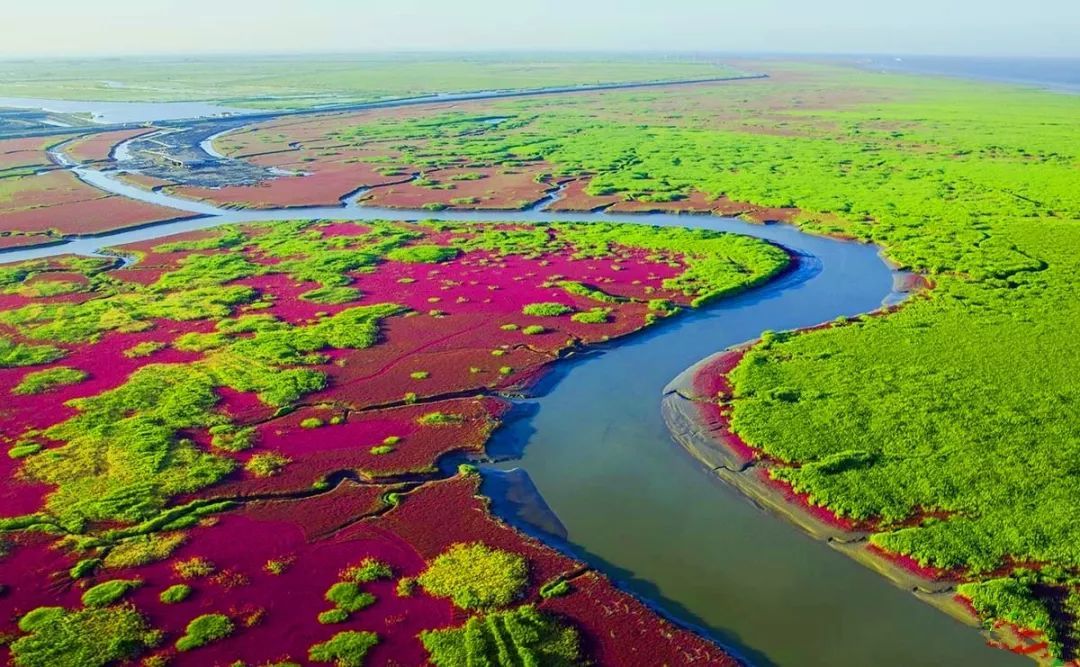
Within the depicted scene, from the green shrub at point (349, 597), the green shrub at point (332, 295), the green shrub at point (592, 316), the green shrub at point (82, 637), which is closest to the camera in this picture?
the green shrub at point (82, 637)

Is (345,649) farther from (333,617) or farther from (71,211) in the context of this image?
Result: (71,211)

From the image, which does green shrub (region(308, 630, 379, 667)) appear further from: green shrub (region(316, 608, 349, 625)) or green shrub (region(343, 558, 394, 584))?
green shrub (region(343, 558, 394, 584))

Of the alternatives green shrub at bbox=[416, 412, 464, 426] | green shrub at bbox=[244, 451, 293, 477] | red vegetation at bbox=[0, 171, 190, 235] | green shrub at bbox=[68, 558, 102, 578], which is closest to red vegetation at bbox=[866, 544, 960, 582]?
green shrub at bbox=[416, 412, 464, 426]

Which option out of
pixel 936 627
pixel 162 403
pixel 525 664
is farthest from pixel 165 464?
pixel 936 627

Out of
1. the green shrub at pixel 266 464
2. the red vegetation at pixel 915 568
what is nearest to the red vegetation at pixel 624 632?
the red vegetation at pixel 915 568

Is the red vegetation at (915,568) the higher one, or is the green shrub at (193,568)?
the green shrub at (193,568)

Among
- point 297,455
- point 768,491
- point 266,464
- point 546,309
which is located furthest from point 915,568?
point 546,309

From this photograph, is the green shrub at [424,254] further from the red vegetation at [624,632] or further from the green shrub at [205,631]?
the green shrub at [205,631]
